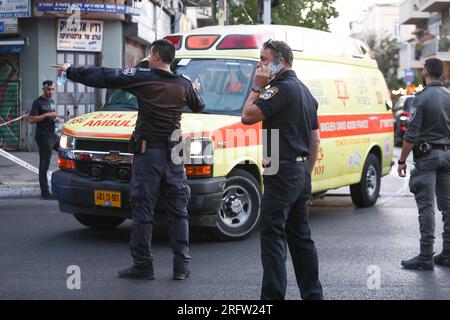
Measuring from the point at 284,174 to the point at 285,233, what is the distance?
416 mm

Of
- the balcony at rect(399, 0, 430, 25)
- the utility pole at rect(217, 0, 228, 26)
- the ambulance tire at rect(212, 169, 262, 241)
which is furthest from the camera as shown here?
the balcony at rect(399, 0, 430, 25)

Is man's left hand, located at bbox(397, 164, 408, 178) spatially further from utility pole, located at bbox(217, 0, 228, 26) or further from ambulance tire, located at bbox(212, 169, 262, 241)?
utility pole, located at bbox(217, 0, 228, 26)

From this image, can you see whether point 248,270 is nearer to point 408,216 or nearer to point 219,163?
point 219,163

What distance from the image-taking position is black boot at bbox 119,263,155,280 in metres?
6.80

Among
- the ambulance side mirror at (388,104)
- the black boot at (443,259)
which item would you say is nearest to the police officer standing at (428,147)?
the black boot at (443,259)

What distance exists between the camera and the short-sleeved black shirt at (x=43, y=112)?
40.6 ft

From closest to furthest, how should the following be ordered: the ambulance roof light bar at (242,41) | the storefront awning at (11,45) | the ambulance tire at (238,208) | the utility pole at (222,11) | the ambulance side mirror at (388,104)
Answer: the ambulance tire at (238,208) → the ambulance roof light bar at (242,41) → the ambulance side mirror at (388,104) → the utility pole at (222,11) → the storefront awning at (11,45)

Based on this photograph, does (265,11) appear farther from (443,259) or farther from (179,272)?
(179,272)

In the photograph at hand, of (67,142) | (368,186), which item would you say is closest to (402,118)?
(368,186)

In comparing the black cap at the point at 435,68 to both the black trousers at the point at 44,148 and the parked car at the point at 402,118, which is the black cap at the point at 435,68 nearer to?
the black trousers at the point at 44,148

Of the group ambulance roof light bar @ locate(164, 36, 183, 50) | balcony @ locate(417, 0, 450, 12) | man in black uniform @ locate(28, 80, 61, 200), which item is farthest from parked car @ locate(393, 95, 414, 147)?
balcony @ locate(417, 0, 450, 12)

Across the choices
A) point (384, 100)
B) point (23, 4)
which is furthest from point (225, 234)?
point (23, 4)

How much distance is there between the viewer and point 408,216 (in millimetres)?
11203
